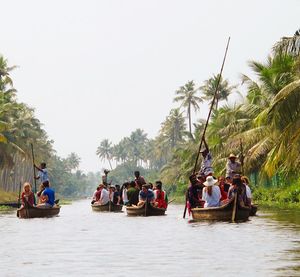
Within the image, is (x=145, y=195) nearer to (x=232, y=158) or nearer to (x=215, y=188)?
(x=232, y=158)

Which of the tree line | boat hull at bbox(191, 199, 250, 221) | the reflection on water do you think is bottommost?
the reflection on water

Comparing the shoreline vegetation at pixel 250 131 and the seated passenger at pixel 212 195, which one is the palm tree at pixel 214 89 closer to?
the shoreline vegetation at pixel 250 131

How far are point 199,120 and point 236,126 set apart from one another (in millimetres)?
19369

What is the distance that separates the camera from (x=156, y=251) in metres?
14.9

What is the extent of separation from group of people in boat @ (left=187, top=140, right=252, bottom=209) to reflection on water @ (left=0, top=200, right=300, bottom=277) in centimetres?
150

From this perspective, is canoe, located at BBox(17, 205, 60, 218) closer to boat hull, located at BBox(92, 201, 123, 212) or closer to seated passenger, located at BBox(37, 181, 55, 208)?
seated passenger, located at BBox(37, 181, 55, 208)

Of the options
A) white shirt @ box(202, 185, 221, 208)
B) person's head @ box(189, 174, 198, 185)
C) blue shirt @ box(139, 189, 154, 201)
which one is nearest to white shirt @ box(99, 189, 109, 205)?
blue shirt @ box(139, 189, 154, 201)

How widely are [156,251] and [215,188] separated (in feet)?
31.1

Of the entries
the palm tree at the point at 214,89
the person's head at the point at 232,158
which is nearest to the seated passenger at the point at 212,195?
the person's head at the point at 232,158

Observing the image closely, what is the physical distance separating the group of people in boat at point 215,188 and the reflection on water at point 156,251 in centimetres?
150

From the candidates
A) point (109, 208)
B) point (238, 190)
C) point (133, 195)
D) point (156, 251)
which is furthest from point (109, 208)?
point (156, 251)

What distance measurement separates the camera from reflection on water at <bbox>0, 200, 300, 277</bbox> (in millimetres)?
11867

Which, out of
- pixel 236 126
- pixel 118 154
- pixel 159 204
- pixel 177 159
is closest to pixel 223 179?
pixel 159 204

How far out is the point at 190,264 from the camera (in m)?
12.5
